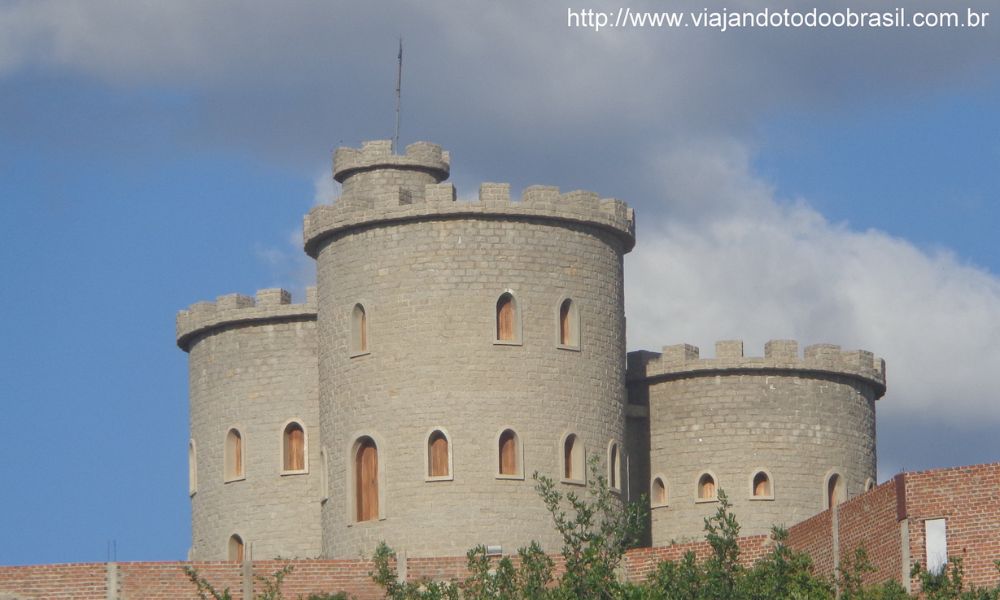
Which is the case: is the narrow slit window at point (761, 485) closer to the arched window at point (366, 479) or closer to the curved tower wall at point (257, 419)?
the arched window at point (366, 479)

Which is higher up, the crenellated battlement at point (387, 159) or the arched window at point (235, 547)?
the crenellated battlement at point (387, 159)

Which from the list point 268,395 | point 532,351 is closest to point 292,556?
point 268,395

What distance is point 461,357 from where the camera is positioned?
202 ft

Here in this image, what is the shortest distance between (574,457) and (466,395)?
279cm

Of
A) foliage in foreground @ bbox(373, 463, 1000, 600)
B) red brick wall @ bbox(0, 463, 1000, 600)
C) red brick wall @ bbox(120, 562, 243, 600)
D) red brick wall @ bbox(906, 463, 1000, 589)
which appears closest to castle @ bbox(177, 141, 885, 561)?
red brick wall @ bbox(0, 463, 1000, 600)

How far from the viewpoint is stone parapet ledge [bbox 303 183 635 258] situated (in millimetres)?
62125

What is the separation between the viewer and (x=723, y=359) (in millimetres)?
66750

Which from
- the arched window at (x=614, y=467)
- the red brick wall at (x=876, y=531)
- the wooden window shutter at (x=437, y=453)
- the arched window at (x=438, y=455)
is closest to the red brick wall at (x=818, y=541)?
the red brick wall at (x=876, y=531)

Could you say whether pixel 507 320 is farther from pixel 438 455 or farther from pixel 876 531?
pixel 876 531

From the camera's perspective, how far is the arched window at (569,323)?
6253 cm

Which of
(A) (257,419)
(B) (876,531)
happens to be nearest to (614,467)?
(A) (257,419)

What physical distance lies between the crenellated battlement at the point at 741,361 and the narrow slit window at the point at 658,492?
2.39 metres

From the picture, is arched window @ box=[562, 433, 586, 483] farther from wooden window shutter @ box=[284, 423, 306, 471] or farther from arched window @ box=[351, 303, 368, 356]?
wooden window shutter @ box=[284, 423, 306, 471]

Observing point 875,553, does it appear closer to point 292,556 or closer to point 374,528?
point 374,528
